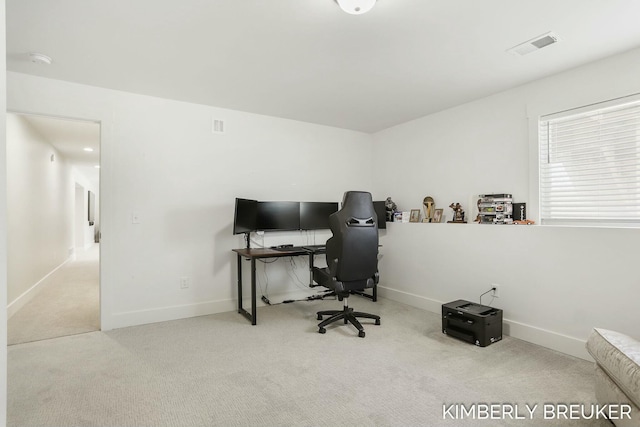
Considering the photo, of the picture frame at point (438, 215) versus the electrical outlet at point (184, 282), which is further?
the picture frame at point (438, 215)

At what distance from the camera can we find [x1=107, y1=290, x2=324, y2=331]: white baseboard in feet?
10.9

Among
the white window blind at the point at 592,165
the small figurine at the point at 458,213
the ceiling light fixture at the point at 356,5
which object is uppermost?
the ceiling light fixture at the point at 356,5

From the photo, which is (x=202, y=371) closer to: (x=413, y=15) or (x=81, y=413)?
(x=81, y=413)

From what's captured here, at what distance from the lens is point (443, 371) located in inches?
96.0

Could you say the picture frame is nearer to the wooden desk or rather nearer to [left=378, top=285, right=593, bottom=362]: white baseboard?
[left=378, top=285, right=593, bottom=362]: white baseboard

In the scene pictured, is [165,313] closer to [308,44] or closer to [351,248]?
[351,248]

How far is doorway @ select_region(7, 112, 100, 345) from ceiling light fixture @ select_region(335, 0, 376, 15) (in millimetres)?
2815

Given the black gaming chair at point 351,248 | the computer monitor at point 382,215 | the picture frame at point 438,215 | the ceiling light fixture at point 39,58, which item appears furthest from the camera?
the computer monitor at point 382,215

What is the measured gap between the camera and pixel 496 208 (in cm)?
331

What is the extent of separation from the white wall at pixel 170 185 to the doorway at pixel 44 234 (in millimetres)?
276

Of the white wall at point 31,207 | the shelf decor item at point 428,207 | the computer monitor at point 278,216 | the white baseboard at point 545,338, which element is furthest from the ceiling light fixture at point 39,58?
the white baseboard at point 545,338

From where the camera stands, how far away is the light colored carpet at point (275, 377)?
1907 millimetres

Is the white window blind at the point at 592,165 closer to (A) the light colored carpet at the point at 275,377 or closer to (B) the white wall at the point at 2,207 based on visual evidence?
(A) the light colored carpet at the point at 275,377

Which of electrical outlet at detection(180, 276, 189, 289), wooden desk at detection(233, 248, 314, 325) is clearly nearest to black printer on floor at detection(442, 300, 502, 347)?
wooden desk at detection(233, 248, 314, 325)
